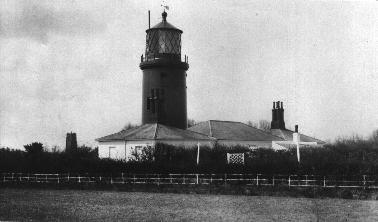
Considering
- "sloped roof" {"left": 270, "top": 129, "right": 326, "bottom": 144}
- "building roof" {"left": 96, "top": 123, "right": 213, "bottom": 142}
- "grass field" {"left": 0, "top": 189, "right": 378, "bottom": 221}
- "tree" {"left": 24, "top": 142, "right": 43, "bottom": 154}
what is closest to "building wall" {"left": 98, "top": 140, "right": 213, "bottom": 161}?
"building roof" {"left": 96, "top": 123, "right": 213, "bottom": 142}

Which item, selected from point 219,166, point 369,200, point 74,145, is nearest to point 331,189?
point 369,200

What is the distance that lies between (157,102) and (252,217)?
3166 cm

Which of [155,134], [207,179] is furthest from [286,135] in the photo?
[207,179]

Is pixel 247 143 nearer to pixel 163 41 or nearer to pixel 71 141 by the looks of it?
pixel 163 41

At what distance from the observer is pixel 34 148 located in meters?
45.7

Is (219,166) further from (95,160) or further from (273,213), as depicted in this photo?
(273,213)

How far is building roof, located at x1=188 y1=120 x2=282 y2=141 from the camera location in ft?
182

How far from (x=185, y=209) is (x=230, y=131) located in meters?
34.1

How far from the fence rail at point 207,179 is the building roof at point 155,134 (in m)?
9.53

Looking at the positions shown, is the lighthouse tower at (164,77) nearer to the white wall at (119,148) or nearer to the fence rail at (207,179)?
the white wall at (119,148)

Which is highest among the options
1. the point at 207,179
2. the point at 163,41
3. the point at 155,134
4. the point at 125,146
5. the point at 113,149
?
the point at 163,41

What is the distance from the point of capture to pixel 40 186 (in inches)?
1481

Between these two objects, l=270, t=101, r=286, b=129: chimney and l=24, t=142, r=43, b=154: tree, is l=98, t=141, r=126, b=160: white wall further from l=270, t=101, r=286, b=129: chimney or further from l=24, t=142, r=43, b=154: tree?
l=270, t=101, r=286, b=129: chimney

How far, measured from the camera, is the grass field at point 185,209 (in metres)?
20.1
